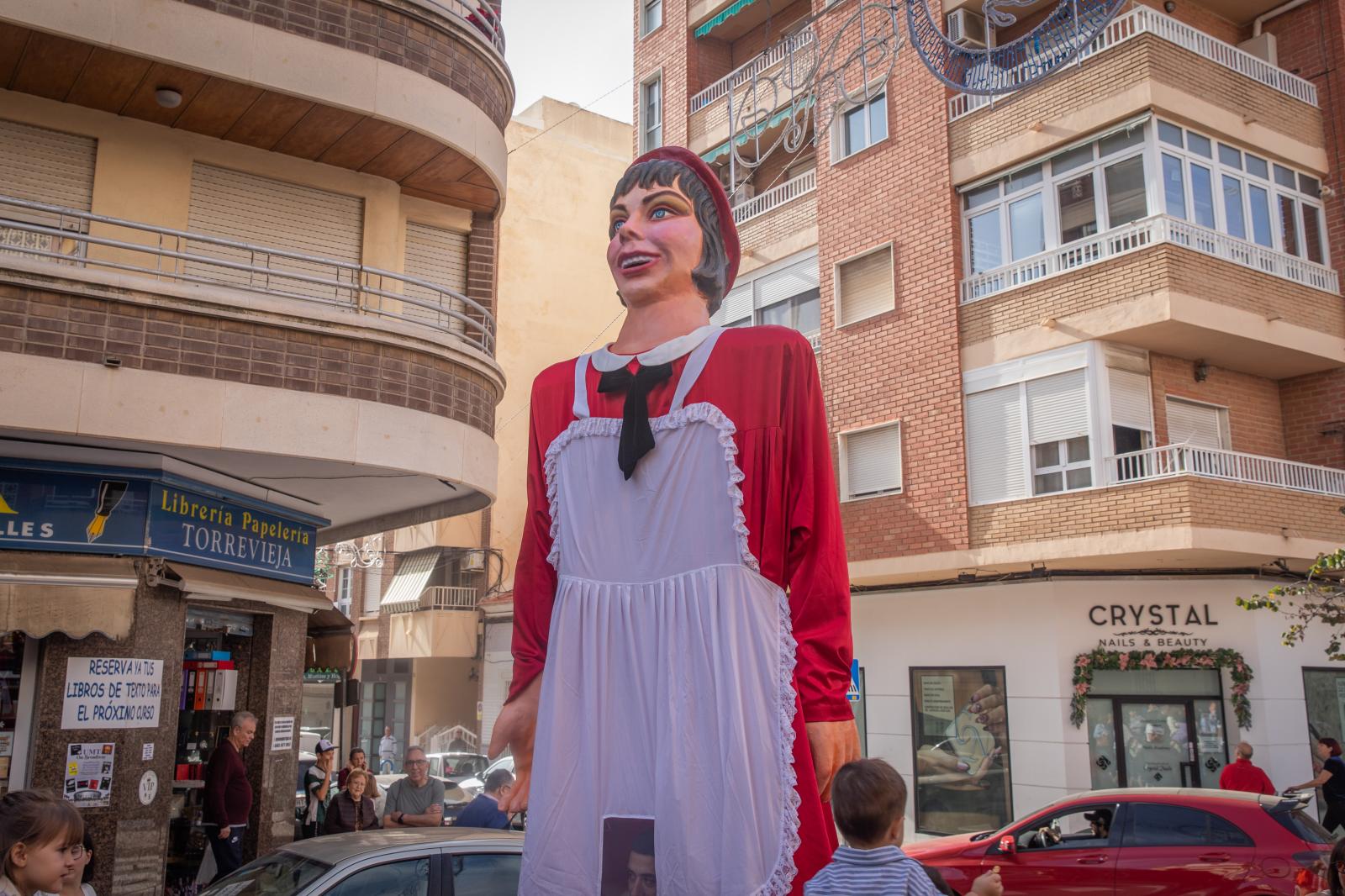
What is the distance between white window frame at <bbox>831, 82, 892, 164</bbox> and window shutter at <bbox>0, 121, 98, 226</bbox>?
41.4 feet

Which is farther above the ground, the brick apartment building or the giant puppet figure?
the brick apartment building

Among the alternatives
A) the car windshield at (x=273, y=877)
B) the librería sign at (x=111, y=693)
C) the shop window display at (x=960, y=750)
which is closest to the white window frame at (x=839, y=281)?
the shop window display at (x=960, y=750)

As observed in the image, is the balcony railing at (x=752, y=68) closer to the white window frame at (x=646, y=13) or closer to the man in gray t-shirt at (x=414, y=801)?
the white window frame at (x=646, y=13)

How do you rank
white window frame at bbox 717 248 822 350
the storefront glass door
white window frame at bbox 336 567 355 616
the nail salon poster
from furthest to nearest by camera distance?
white window frame at bbox 336 567 355 616
white window frame at bbox 717 248 822 350
the storefront glass door
the nail salon poster

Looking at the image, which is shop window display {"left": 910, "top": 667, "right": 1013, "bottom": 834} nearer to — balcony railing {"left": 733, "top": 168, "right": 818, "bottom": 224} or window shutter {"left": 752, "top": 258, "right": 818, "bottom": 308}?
window shutter {"left": 752, "top": 258, "right": 818, "bottom": 308}

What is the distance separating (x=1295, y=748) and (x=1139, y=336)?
6064 millimetres

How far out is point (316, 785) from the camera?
11227mm

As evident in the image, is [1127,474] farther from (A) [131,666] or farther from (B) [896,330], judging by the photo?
(A) [131,666]

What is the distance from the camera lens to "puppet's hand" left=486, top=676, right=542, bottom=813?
3623 mm

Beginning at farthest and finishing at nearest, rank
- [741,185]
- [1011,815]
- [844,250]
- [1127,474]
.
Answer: [741,185]
[844,250]
[1011,815]
[1127,474]

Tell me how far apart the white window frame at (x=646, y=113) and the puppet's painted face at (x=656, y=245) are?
22.6 metres

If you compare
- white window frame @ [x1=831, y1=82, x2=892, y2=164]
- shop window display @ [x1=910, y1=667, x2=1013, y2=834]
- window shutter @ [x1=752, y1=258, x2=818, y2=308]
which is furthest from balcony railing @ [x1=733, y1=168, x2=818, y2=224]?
shop window display @ [x1=910, y1=667, x2=1013, y2=834]

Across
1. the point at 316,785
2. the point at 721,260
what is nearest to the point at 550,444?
the point at 721,260

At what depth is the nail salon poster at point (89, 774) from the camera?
31.4 feet
